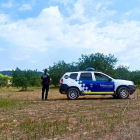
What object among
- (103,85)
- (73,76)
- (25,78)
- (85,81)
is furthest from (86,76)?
(25,78)

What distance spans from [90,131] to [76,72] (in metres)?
9.85

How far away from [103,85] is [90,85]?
0.73 m

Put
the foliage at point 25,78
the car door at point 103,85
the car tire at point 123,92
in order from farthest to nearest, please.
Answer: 1. the foliage at point 25,78
2. the car tire at point 123,92
3. the car door at point 103,85

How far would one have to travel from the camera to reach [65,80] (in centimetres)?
1602

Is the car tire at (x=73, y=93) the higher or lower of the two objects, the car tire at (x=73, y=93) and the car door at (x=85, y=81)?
the lower

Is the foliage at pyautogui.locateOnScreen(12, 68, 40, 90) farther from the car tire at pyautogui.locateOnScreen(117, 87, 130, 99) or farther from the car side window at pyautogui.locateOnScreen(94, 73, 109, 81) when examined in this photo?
the car tire at pyautogui.locateOnScreen(117, 87, 130, 99)

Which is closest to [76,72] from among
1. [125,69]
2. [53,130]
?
[53,130]

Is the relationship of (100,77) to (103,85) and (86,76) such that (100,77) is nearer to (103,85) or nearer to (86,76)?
(103,85)

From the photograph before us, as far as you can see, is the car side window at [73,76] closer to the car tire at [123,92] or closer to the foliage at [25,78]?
the car tire at [123,92]

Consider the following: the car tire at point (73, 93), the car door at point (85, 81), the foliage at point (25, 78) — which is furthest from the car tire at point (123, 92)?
the foliage at point (25, 78)

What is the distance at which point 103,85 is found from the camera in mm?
15836

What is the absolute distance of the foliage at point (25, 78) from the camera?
4337 centimetres

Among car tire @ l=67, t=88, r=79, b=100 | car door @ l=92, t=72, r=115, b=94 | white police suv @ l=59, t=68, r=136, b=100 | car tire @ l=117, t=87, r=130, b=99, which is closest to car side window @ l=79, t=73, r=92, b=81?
white police suv @ l=59, t=68, r=136, b=100

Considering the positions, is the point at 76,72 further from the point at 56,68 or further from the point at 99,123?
the point at 56,68
